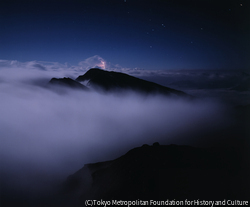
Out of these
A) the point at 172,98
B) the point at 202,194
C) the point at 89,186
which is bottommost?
the point at 89,186

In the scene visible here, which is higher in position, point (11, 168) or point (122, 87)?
point (122, 87)

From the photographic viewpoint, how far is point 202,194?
24.0 ft

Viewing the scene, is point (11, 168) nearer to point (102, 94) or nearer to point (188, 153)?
point (188, 153)

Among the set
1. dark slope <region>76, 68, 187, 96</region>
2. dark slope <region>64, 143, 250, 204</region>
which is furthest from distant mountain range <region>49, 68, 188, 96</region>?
dark slope <region>64, 143, 250, 204</region>

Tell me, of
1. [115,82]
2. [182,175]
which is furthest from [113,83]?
[182,175]

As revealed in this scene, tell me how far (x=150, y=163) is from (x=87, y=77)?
4435 inches

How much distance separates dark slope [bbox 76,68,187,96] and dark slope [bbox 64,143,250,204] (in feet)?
313

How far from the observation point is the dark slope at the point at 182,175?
7.48 meters

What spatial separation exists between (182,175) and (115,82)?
10308cm

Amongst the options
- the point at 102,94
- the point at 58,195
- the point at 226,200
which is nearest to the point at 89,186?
the point at 58,195

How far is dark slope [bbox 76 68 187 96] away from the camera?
10431 centimetres

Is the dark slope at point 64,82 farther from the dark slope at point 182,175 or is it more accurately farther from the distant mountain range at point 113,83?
the dark slope at point 182,175

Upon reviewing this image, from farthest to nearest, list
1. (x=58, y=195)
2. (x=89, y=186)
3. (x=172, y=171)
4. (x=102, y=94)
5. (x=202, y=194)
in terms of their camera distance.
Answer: (x=102, y=94)
(x=58, y=195)
(x=89, y=186)
(x=172, y=171)
(x=202, y=194)

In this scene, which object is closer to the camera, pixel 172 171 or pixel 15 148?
pixel 172 171
